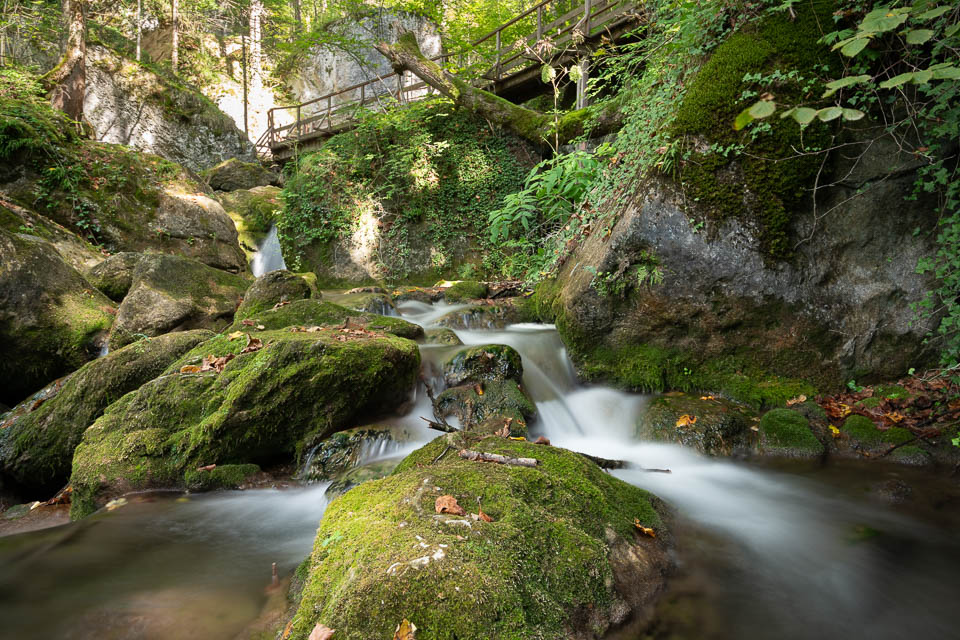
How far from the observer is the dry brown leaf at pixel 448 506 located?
1.92m

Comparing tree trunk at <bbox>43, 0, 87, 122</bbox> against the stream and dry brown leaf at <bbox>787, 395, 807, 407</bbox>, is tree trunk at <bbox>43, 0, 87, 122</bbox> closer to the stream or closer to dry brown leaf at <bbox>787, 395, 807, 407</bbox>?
the stream

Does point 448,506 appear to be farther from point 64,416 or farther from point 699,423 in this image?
point 64,416

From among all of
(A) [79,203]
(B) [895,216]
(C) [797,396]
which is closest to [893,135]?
(B) [895,216]

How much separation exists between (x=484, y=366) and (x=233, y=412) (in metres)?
2.49

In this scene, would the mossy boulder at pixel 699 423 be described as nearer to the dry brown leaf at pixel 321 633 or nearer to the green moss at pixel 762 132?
the green moss at pixel 762 132

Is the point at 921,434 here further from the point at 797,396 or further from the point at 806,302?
the point at 806,302

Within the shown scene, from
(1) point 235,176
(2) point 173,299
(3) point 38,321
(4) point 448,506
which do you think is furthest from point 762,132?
(1) point 235,176

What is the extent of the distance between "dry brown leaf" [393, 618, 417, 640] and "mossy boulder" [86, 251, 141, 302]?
7768 millimetres

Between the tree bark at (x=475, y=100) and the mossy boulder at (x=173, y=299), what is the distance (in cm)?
680

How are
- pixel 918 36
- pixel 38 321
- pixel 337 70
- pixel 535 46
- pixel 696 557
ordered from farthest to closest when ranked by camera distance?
pixel 337 70 < pixel 535 46 < pixel 38 321 < pixel 696 557 < pixel 918 36

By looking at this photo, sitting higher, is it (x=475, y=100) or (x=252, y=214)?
(x=475, y=100)

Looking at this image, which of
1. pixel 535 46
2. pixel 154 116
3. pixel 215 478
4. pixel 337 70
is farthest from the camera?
pixel 337 70

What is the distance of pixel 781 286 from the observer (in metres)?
4.36

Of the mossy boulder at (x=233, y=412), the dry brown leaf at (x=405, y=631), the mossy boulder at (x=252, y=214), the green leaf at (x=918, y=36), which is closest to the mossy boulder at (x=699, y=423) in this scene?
the mossy boulder at (x=233, y=412)
